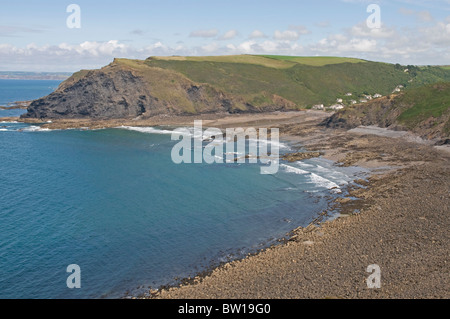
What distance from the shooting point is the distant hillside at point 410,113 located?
281 feet

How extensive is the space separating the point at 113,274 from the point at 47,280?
566 cm

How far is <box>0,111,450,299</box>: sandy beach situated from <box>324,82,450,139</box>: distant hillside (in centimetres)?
2199

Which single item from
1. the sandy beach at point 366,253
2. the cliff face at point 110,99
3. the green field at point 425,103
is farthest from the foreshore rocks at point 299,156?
the cliff face at point 110,99

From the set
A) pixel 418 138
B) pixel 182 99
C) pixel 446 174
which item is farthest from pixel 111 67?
pixel 446 174

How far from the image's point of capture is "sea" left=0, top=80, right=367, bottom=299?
35037 millimetres

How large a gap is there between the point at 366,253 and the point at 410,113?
71984mm

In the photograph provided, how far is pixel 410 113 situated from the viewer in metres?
95.9

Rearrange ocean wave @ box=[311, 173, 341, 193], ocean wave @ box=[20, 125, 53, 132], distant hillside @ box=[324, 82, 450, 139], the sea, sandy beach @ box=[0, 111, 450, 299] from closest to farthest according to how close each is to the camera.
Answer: sandy beach @ box=[0, 111, 450, 299]
the sea
ocean wave @ box=[311, 173, 341, 193]
distant hillside @ box=[324, 82, 450, 139]
ocean wave @ box=[20, 125, 53, 132]

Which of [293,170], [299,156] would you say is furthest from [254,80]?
[293,170]

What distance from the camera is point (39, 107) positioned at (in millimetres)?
134000

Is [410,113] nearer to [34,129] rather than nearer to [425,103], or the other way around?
[425,103]
